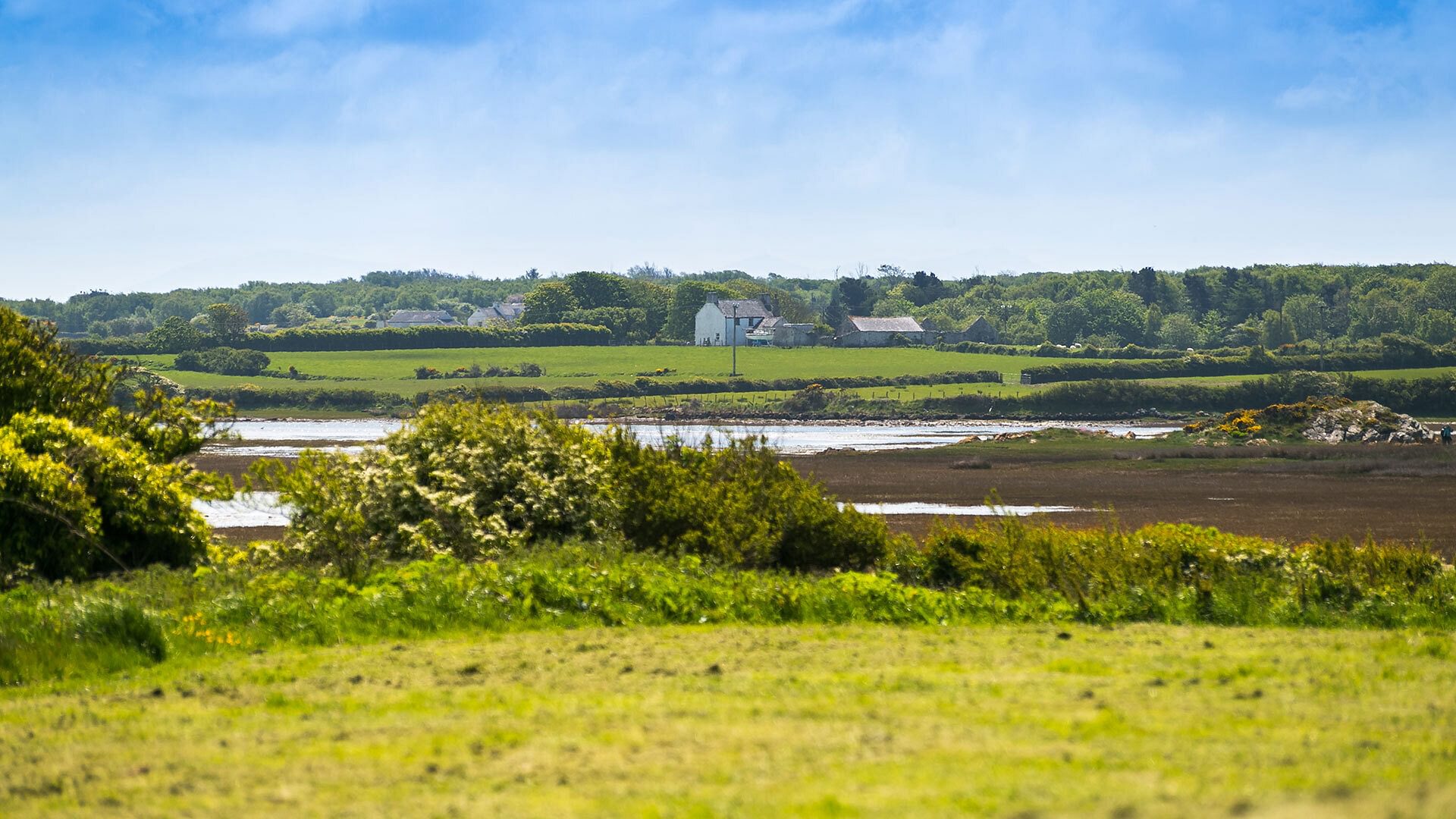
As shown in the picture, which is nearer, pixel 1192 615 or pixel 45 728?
pixel 45 728

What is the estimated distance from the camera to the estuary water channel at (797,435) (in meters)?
44.2

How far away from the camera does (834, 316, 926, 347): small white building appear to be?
177 metres

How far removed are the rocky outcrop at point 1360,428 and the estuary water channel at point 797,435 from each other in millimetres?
12700

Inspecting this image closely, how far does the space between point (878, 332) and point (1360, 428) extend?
106359mm

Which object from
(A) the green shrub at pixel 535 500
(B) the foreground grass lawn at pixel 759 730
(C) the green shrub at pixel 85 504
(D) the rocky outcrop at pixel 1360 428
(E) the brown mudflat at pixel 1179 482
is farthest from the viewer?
(D) the rocky outcrop at pixel 1360 428

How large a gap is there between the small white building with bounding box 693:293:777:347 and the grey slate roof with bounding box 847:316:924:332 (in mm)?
13323

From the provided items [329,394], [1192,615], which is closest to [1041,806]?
[1192,615]

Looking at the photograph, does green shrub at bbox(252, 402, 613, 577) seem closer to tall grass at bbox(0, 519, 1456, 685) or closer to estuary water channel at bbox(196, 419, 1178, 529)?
tall grass at bbox(0, 519, 1456, 685)

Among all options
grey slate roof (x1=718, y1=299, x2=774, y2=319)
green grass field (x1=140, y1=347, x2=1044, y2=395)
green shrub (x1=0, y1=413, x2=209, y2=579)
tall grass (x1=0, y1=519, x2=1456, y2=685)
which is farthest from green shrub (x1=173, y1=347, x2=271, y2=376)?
tall grass (x1=0, y1=519, x2=1456, y2=685)

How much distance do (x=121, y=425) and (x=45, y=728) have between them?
12451mm

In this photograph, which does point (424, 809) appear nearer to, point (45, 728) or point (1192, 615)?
point (45, 728)

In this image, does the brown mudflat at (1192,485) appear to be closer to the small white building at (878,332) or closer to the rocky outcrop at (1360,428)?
the rocky outcrop at (1360,428)

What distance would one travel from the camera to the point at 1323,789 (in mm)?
6504

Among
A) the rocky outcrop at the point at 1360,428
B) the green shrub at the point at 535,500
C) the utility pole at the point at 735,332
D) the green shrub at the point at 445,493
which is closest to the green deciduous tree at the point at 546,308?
the utility pole at the point at 735,332
